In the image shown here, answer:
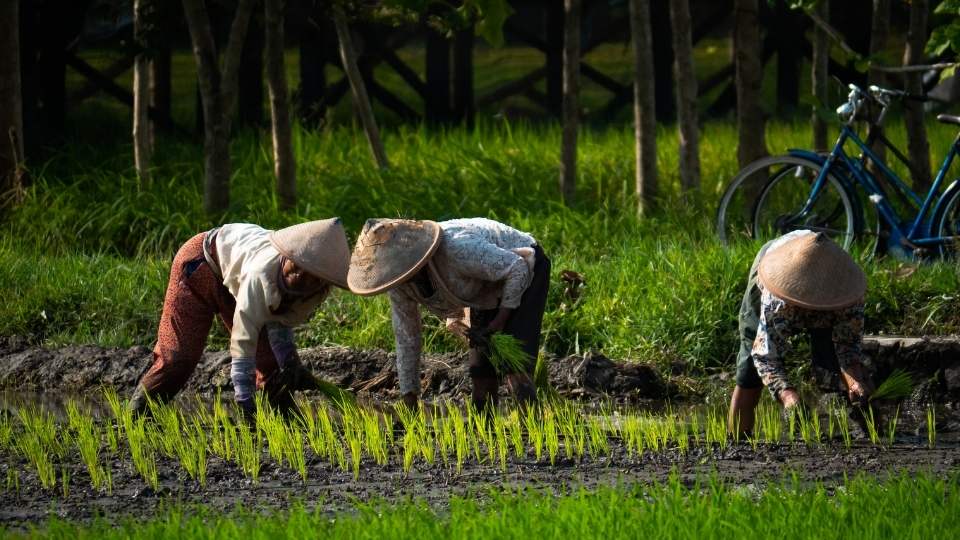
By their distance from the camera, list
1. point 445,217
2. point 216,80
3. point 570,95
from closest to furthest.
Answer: point 216,80
point 570,95
point 445,217

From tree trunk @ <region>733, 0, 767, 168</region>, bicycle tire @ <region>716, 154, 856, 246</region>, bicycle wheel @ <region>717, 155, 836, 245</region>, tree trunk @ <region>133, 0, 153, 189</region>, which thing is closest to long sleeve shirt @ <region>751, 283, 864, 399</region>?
bicycle wheel @ <region>717, 155, 836, 245</region>

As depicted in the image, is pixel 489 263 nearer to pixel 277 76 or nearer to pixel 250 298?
pixel 250 298

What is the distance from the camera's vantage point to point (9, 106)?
10.4 m

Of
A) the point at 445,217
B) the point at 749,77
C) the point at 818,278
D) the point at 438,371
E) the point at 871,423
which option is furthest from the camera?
the point at 445,217

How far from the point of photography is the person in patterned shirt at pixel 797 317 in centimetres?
520

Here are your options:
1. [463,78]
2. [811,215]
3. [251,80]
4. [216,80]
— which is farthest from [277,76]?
[463,78]

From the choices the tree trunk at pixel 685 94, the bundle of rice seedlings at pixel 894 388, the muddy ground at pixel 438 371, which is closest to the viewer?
the bundle of rice seedlings at pixel 894 388

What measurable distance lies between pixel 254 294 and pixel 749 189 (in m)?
3.95

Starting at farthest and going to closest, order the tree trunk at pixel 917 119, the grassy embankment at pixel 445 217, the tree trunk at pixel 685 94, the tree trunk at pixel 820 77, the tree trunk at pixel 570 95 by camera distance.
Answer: the tree trunk at pixel 570 95 < the tree trunk at pixel 820 77 < the tree trunk at pixel 685 94 < the tree trunk at pixel 917 119 < the grassy embankment at pixel 445 217

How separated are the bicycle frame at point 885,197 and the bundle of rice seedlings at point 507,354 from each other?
2973 millimetres

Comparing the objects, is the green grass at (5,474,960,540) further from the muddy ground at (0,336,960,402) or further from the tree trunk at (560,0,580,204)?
the tree trunk at (560,0,580,204)

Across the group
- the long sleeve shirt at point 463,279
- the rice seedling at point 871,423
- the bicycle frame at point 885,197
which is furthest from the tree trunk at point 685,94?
the rice seedling at point 871,423

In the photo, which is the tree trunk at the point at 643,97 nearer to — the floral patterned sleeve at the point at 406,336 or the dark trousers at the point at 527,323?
the dark trousers at the point at 527,323

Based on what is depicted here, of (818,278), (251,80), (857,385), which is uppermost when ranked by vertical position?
(818,278)
